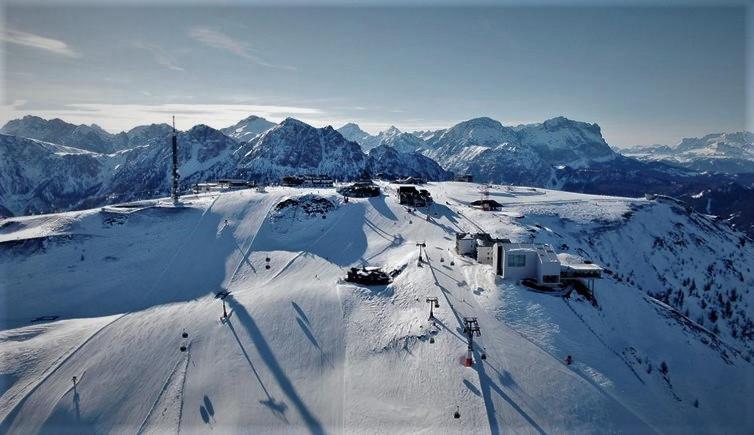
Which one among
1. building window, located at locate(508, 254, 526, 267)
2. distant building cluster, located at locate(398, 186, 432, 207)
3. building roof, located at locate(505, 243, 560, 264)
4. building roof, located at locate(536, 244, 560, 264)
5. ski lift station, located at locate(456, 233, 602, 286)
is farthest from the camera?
distant building cluster, located at locate(398, 186, 432, 207)

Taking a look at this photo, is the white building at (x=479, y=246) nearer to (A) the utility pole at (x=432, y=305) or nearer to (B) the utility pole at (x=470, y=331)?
(A) the utility pole at (x=432, y=305)

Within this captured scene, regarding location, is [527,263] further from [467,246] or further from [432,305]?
[432,305]

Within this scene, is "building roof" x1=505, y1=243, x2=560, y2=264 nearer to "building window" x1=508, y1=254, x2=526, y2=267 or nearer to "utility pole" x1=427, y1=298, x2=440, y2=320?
"building window" x1=508, y1=254, x2=526, y2=267

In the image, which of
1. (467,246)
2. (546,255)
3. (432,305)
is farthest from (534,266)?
(432,305)

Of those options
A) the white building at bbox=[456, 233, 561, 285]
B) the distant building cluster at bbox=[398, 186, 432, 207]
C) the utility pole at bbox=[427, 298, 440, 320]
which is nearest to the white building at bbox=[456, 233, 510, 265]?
the white building at bbox=[456, 233, 561, 285]

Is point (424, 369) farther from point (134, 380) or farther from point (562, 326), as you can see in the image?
point (134, 380)

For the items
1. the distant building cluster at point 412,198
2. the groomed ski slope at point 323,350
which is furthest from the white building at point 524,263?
the distant building cluster at point 412,198
